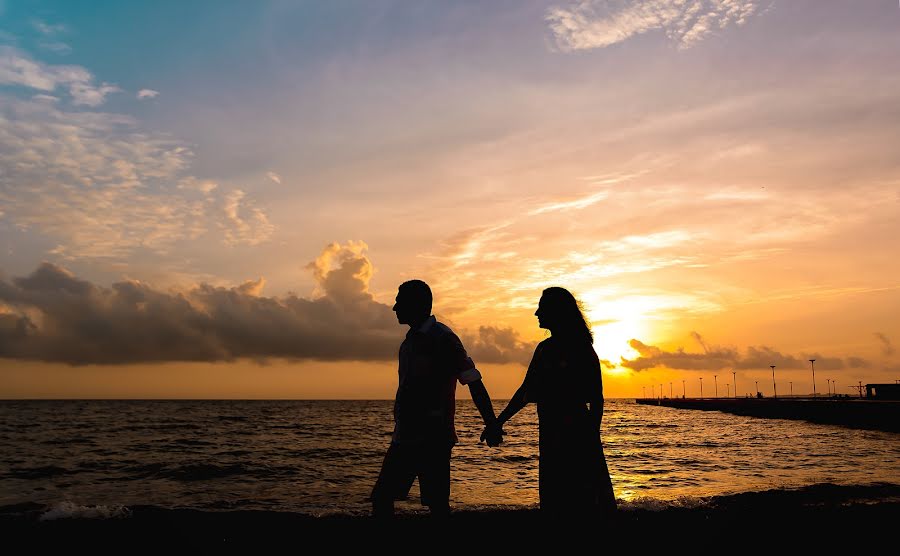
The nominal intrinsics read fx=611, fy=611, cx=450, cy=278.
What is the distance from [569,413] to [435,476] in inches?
44.1

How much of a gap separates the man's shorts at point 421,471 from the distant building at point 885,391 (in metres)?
82.7

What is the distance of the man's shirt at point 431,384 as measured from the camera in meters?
4.56

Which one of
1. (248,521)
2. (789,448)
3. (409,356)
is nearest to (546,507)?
(409,356)

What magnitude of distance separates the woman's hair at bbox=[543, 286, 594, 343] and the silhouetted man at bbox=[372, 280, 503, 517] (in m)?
0.76

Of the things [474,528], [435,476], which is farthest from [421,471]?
[474,528]

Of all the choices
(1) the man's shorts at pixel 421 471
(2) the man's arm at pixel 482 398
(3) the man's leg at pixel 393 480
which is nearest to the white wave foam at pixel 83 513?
(3) the man's leg at pixel 393 480

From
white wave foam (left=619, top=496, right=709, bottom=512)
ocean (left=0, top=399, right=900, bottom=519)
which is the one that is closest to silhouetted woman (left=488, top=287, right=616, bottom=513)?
white wave foam (left=619, top=496, right=709, bottom=512)

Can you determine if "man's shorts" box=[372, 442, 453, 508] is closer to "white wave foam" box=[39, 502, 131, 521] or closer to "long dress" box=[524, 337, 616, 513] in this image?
"long dress" box=[524, 337, 616, 513]

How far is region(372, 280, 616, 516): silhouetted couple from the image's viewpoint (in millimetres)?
4570

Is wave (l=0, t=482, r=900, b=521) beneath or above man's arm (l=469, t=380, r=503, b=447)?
beneath

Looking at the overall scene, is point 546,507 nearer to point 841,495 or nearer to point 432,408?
point 432,408

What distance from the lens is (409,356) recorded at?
15.3 feet

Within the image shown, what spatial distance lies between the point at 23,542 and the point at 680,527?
8063 millimetres

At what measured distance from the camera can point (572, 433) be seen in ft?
15.3
